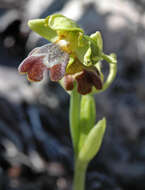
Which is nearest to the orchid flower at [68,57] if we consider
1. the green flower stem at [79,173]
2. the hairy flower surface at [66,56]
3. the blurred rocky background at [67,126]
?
the hairy flower surface at [66,56]

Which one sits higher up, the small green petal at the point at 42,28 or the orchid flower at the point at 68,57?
the small green petal at the point at 42,28

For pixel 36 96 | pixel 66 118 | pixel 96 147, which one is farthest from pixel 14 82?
pixel 96 147

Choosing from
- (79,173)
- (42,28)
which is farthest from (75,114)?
(42,28)

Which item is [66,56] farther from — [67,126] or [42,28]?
[67,126]

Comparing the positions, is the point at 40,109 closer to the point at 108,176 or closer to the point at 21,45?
the point at 108,176

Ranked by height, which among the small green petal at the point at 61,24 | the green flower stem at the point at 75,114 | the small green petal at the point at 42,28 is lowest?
the green flower stem at the point at 75,114

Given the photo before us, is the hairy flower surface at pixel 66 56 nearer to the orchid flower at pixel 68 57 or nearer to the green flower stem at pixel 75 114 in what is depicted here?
the orchid flower at pixel 68 57
